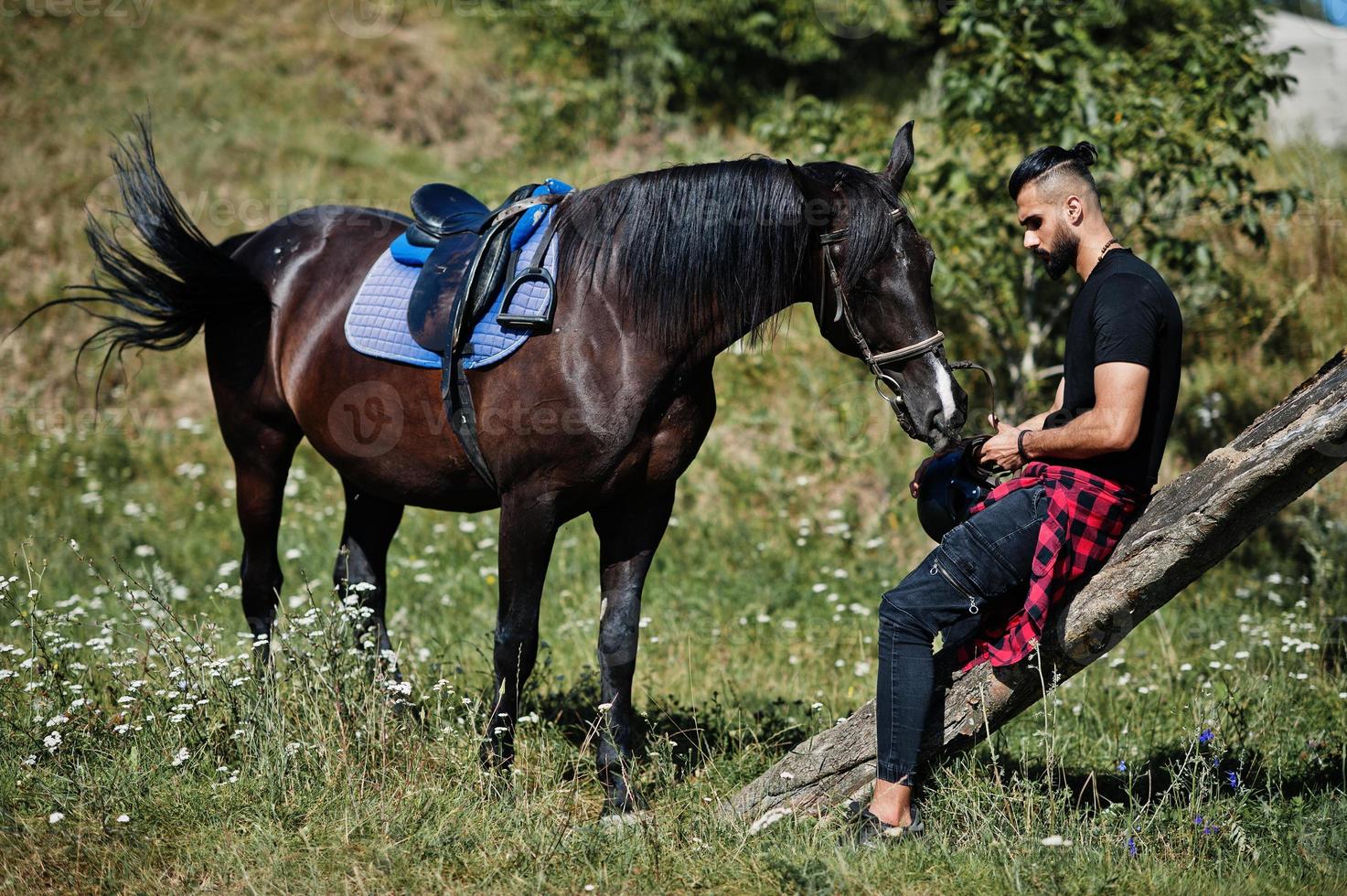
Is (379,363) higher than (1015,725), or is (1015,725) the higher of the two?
(379,363)

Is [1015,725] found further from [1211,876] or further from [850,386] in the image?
[850,386]

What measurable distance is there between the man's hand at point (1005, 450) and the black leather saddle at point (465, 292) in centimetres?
159

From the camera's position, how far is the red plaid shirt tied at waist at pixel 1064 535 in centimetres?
329

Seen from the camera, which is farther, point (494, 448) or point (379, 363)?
point (379, 363)

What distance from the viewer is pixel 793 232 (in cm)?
361

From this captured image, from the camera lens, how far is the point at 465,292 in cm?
396

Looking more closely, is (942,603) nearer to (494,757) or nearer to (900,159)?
(900,159)

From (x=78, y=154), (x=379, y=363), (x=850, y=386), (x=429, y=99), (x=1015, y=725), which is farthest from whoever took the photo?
(x=429, y=99)

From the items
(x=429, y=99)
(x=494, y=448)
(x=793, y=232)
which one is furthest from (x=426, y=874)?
(x=429, y=99)

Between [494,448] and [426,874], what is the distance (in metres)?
1.47

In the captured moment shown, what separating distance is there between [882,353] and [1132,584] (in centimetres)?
107

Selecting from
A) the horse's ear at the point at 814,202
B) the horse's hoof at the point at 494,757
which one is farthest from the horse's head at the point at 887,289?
the horse's hoof at the point at 494,757

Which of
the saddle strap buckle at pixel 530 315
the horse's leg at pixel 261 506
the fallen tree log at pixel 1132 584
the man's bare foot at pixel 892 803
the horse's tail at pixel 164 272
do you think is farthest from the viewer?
the horse's leg at pixel 261 506

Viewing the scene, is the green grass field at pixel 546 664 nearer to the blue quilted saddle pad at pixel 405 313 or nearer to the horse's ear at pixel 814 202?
the blue quilted saddle pad at pixel 405 313
